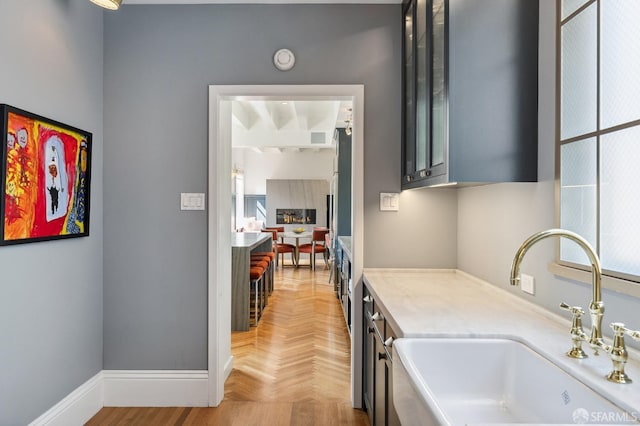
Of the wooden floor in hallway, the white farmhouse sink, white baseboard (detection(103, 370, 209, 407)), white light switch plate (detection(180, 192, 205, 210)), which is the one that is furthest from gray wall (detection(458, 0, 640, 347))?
white baseboard (detection(103, 370, 209, 407))

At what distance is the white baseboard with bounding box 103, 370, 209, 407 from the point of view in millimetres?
2525

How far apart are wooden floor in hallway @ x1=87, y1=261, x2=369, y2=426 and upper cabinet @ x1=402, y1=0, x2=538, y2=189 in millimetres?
1666

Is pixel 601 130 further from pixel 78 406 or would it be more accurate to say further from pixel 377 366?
pixel 78 406

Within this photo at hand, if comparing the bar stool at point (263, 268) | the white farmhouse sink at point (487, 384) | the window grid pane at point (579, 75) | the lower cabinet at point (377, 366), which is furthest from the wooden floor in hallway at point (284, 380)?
the window grid pane at point (579, 75)

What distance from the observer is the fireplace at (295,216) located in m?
9.43

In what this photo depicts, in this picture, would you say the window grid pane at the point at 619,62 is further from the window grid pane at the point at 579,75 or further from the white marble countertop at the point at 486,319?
the white marble countertop at the point at 486,319

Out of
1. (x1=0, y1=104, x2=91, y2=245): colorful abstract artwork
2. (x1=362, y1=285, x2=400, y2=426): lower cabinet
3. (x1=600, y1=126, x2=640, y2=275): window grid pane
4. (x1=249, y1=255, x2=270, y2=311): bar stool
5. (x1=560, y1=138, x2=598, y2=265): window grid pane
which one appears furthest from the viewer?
(x1=249, y1=255, x2=270, y2=311): bar stool

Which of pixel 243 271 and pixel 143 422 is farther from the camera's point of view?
pixel 243 271

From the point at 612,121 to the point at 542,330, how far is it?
2.49 ft

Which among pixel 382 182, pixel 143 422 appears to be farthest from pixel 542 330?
pixel 143 422

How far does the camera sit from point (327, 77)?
8.35ft

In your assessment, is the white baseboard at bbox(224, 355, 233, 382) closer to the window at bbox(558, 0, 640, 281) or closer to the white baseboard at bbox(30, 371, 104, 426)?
the white baseboard at bbox(30, 371, 104, 426)

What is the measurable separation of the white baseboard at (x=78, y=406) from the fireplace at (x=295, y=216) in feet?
22.9

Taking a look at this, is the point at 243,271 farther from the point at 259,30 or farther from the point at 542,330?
the point at 542,330
